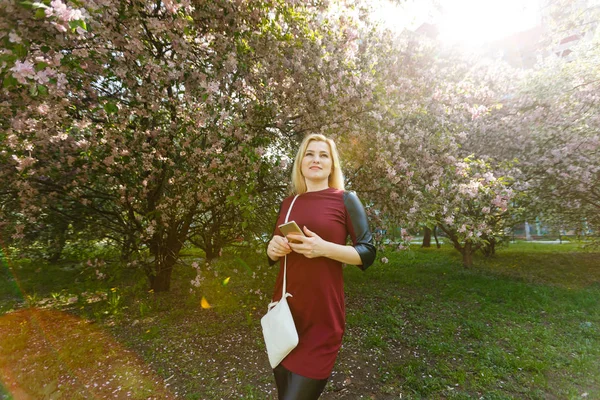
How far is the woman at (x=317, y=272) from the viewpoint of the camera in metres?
1.81

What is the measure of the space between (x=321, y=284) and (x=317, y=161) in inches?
34.0

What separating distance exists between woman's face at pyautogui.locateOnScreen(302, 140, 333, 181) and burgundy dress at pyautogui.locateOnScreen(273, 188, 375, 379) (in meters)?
0.17

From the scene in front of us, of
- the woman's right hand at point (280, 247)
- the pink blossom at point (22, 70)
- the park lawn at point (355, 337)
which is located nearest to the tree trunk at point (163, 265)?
the park lawn at point (355, 337)

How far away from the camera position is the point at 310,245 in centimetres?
181

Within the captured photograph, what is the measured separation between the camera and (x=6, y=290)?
821 centimetres

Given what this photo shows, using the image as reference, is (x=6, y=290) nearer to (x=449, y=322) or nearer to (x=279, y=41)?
(x=279, y=41)

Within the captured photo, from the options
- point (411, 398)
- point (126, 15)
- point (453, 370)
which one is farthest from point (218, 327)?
point (126, 15)

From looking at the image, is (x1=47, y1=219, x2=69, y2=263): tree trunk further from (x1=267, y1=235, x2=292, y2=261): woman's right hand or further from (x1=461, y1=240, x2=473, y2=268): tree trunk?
(x1=461, y1=240, x2=473, y2=268): tree trunk

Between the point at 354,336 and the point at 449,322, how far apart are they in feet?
6.98

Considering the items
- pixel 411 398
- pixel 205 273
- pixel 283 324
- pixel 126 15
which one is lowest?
pixel 411 398

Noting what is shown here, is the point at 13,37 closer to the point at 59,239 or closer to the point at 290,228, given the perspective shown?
the point at 290,228

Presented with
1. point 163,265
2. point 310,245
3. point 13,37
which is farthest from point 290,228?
point 163,265

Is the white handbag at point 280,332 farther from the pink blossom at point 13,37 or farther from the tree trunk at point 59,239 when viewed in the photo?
the tree trunk at point 59,239

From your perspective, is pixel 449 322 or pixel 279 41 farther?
pixel 449 322
